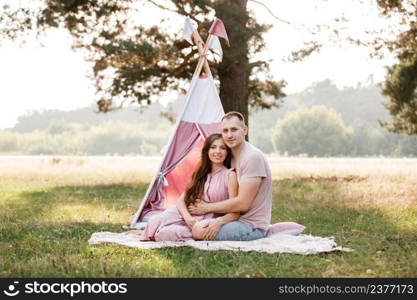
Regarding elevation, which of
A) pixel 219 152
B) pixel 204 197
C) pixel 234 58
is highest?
pixel 234 58

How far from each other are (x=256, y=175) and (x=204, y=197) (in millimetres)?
582

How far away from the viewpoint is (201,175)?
5613 mm

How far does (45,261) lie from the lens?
4.50m

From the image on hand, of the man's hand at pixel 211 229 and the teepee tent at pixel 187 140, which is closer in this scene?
the man's hand at pixel 211 229

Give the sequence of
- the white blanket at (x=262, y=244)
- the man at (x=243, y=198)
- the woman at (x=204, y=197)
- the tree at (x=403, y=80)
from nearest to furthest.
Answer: the white blanket at (x=262, y=244)
the man at (x=243, y=198)
the woman at (x=204, y=197)
the tree at (x=403, y=80)

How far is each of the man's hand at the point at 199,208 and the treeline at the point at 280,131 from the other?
37.3m

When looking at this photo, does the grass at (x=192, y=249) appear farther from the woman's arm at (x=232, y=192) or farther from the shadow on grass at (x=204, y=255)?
the woman's arm at (x=232, y=192)

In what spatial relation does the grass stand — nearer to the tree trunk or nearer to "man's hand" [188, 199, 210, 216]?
"man's hand" [188, 199, 210, 216]

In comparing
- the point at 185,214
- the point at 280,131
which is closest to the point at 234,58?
the point at 185,214

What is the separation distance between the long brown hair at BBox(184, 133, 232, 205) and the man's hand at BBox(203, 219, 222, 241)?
12.1 inches

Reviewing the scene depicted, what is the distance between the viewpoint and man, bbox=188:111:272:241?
5289mm

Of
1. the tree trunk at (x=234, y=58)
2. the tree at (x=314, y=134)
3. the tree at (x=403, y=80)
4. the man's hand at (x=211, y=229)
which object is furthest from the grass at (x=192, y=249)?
the tree at (x=314, y=134)

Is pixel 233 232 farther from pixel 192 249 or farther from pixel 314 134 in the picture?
pixel 314 134

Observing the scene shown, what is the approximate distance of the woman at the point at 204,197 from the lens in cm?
541
